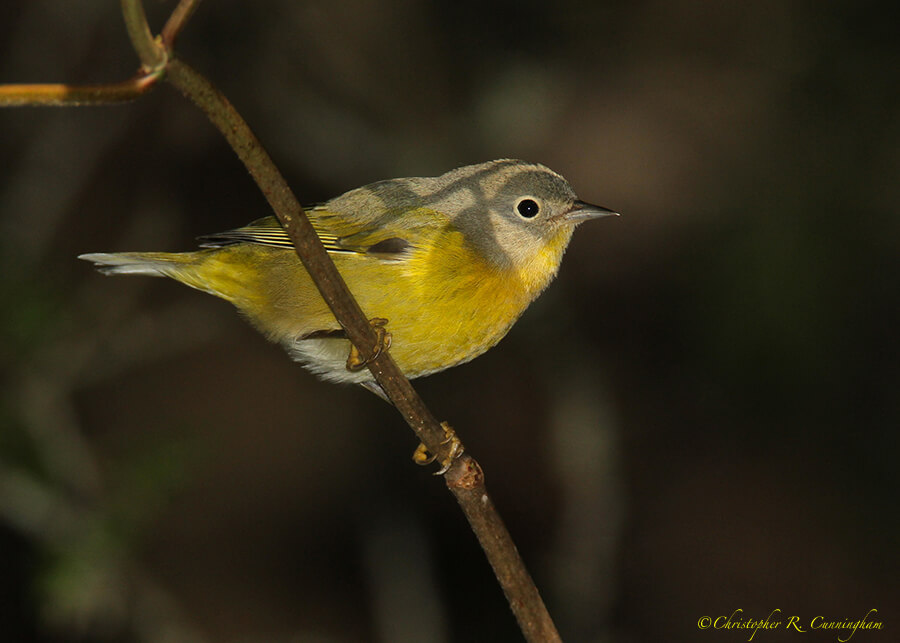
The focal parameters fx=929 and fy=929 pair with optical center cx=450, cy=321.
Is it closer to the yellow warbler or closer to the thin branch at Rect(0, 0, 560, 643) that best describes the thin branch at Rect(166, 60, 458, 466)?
the thin branch at Rect(0, 0, 560, 643)

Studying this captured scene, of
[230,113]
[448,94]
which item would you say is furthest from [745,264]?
[230,113]

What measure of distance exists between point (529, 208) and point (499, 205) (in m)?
0.14

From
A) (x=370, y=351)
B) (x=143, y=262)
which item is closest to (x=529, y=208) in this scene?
(x=143, y=262)

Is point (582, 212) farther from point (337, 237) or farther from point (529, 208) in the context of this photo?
point (337, 237)

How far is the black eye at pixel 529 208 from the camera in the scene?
14.3ft

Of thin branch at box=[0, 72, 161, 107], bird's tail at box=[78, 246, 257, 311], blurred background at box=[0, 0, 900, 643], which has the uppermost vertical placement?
thin branch at box=[0, 72, 161, 107]

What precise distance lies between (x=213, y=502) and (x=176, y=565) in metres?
0.69

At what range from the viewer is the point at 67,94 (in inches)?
58.7

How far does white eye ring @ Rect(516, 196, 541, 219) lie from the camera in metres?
4.36

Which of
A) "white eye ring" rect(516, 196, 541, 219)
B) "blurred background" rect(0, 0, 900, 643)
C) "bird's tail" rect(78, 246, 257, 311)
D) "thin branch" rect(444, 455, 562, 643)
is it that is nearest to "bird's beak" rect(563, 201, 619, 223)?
"white eye ring" rect(516, 196, 541, 219)

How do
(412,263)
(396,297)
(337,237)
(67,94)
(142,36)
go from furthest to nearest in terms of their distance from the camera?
(337,237) → (412,263) → (396,297) → (142,36) → (67,94)

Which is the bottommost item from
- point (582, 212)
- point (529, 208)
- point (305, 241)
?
point (582, 212)

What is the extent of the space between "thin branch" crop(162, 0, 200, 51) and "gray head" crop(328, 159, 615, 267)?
8.23 feet

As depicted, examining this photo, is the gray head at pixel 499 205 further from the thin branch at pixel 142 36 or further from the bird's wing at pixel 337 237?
the thin branch at pixel 142 36
